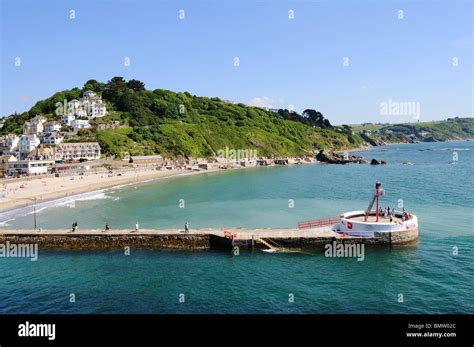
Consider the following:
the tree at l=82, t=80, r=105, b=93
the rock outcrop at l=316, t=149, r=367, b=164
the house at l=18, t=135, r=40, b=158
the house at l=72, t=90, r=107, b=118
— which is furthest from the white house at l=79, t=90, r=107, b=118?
the rock outcrop at l=316, t=149, r=367, b=164

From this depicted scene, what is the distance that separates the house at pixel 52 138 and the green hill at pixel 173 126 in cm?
270

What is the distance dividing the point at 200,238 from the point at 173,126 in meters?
109

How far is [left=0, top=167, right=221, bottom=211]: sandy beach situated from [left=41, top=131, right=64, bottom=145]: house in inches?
1098

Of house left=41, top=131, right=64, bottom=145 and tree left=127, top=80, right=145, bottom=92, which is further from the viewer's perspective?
tree left=127, top=80, right=145, bottom=92

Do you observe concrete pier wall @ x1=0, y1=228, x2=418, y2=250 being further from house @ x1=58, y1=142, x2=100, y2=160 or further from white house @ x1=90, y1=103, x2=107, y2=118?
white house @ x1=90, y1=103, x2=107, y2=118

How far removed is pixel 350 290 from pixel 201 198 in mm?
38861

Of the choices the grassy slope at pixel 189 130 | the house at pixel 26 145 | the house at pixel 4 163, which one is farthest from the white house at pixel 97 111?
the house at pixel 4 163

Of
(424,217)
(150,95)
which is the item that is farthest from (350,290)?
(150,95)

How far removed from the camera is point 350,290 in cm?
2342

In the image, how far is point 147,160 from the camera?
108m

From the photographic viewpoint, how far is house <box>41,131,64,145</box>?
108375mm
